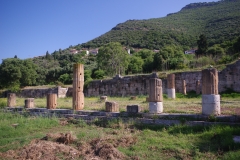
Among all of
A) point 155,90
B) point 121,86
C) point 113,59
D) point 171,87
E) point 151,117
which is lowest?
point 151,117

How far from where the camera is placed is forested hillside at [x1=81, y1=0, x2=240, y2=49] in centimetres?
5950

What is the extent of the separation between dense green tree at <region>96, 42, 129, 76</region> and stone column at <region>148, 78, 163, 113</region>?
1166 inches

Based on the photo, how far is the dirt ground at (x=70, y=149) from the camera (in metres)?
6.24

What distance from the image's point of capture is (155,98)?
32.4 ft

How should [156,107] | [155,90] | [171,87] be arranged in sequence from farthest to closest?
[171,87] < [155,90] < [156,107]

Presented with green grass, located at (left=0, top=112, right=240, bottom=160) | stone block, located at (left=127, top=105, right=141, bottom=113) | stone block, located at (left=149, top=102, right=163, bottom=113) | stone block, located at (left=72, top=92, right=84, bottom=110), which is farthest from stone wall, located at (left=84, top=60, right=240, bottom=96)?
green grass, located at (left=0, top=112, right=240, bottom=160)

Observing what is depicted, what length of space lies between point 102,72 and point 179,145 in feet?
114

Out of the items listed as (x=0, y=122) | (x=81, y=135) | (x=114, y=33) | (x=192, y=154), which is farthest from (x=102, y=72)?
(x=114, y=33)

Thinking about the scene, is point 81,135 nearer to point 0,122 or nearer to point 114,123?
point 114,123

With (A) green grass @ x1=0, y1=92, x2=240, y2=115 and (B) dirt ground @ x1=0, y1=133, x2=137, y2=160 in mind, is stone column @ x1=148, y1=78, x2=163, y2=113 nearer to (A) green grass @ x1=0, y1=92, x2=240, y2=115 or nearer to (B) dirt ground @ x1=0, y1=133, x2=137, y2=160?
(A) green grass @ x1=0, y1=92, x2=240, y2=115

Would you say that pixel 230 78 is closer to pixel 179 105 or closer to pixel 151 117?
pixel 179 105

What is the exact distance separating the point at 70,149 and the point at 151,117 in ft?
12.8

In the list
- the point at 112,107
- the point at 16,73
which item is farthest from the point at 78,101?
the point at 16,73

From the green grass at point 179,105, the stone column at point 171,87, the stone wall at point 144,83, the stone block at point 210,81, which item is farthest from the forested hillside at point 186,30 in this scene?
the stone block at point 210,81
